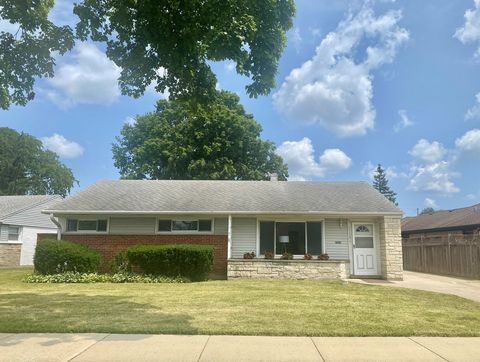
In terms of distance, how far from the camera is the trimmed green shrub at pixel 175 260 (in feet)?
49.0

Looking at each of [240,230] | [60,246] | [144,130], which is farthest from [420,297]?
[144,130]

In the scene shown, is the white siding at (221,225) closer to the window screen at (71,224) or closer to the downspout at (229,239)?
the downspout at (229,239)

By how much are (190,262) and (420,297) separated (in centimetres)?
762

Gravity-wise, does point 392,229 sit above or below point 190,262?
above

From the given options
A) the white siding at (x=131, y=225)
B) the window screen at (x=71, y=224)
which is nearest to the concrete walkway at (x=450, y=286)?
the white siding at (x=131, y=225)

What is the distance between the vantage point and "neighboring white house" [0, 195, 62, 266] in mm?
25547

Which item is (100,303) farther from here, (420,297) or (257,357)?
(420,297)

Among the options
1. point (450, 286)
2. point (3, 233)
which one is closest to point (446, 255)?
point (450, 286)

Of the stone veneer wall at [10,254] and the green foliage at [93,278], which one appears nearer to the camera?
the green foliage at [93,278]

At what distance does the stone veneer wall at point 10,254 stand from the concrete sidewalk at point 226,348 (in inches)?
864

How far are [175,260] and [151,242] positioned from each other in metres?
1.95

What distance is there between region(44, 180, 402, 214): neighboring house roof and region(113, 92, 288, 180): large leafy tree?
951 cm

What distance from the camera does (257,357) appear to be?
5.36m

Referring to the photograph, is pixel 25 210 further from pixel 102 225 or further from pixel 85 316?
pixel 85 316
